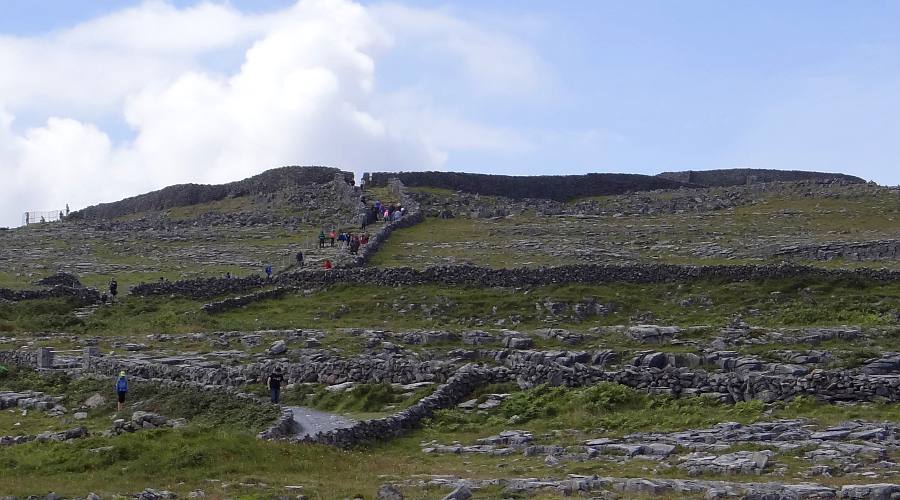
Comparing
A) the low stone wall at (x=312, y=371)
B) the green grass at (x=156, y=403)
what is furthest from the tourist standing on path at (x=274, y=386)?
the low stone wall at (x=312, y=371)

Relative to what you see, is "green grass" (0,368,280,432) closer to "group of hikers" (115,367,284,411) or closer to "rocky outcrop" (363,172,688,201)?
"group of hikers" (115,367,284,411)

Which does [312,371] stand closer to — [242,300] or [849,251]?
[242,300]

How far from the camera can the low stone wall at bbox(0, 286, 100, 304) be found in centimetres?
4638

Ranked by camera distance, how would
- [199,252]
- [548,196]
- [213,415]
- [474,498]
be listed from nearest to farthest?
[474,498]
[213,415]
[199,252]
[548,196]

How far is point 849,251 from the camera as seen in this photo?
5019 cm

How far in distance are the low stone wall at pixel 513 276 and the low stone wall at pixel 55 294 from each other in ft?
5.74

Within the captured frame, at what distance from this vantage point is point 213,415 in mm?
25250

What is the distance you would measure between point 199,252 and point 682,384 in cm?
4107

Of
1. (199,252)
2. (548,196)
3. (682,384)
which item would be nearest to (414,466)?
(682,384)

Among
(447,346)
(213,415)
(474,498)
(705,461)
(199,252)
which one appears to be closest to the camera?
(474,498)

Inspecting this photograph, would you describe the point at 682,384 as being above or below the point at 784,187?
below

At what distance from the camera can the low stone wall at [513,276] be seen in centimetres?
3997

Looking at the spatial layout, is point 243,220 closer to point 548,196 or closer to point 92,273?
point 92,273

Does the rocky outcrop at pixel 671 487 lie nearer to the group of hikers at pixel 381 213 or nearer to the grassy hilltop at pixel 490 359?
the grassy hilltop at pixel 490 359
